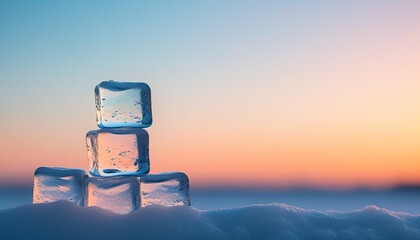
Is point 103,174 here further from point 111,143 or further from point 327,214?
point 327,214

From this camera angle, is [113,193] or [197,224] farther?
[113,193]

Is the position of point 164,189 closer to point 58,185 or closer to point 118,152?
point 118,152

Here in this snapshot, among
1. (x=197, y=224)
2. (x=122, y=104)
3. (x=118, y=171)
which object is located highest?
(x=122, y=104)

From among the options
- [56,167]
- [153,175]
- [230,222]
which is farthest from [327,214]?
[56,167]

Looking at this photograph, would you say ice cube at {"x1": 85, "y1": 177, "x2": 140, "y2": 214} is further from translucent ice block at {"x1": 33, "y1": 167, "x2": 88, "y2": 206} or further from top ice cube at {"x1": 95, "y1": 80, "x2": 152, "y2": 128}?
top ice cube at {"x1": 95, "y1": 80, "x2": 152, "y2": 128}

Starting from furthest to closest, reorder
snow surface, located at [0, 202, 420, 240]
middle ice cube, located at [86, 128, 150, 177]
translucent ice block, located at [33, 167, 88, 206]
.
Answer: middle ice cube, located at [86, 128, 150, 177]
translucent ice block, located at [33, 167, 88, 206]
snow surface, located at [0, 202, 420, 240]

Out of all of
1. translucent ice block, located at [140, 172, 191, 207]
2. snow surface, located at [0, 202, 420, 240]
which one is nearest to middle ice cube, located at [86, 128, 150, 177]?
translucent ice block, located at [140, 172, 191, 207]

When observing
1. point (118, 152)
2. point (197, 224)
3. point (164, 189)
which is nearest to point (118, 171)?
point (118, 152)

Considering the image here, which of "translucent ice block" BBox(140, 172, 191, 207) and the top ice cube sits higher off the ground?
the top ice cube
